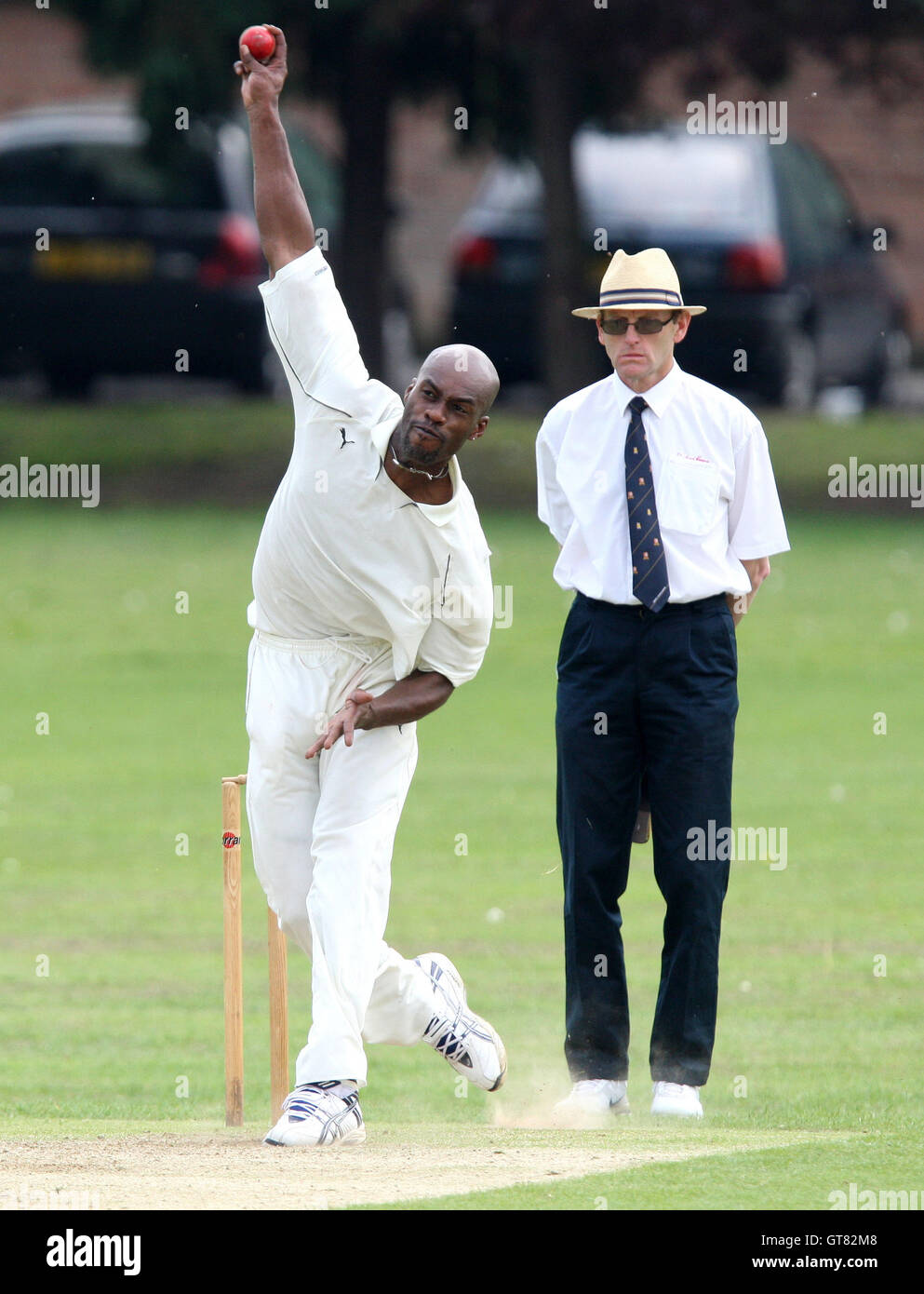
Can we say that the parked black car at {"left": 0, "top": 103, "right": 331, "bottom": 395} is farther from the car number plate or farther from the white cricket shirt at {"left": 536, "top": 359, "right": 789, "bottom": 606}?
the white cricket shirt at {"left": 536, "top": 359, "right": 789, "bottom": 606}

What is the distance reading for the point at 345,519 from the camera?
6438mm

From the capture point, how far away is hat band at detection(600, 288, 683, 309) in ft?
23.2

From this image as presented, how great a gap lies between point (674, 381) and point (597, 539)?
0.52 meters

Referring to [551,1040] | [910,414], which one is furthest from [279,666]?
[910,414]

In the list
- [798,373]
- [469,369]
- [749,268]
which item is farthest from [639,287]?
[798,373]

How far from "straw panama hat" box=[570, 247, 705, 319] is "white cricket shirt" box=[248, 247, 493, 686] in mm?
877

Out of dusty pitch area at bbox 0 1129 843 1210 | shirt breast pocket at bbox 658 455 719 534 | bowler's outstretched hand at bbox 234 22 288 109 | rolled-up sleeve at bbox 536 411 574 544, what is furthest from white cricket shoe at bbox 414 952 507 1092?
bowler's outstretched hand at bbox 234 22 288 109

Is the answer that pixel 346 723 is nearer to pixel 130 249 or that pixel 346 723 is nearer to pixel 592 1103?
pixel 592 1103

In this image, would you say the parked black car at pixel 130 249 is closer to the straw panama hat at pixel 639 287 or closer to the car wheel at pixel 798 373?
the car wheel at pixel 798 373

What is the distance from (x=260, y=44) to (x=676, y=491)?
1.68m

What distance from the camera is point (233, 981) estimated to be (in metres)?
6.83

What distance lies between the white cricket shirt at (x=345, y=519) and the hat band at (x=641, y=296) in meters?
0.87

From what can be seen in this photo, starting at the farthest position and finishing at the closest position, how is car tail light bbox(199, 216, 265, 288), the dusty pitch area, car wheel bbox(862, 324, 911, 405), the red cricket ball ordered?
car wheel bbox(862, 324, 911, 405) → car tail light bbox(199, 216, 265, 288) → the red cricket ball → the dusty pitch area

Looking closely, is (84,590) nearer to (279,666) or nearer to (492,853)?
(492,853)
